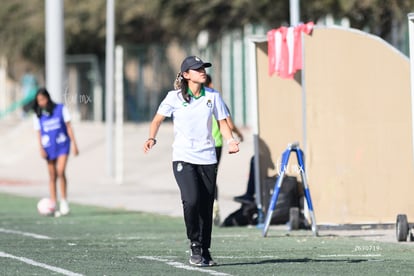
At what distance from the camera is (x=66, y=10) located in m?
44.8

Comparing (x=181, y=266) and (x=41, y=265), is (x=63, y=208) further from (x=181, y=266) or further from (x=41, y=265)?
(x=181, y=266)

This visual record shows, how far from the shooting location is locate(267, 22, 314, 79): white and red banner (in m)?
17.5

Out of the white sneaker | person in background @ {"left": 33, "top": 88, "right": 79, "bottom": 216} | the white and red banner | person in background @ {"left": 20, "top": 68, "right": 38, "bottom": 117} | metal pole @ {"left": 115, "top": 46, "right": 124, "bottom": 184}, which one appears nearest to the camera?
the white and red banner

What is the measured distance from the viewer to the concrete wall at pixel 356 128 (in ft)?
55.6

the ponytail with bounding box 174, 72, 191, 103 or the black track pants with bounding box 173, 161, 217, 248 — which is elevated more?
the ponytail with bounding box 174, 72, 191, 103

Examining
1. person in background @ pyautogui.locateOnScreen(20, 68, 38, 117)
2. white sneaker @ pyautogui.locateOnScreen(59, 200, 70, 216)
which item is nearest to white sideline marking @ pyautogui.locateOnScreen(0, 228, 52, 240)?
white sneaker @ pyautogui.locateOnScreen(59, 200, 70, 216)

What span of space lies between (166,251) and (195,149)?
6.69 feet

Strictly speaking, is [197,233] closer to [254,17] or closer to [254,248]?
[254,248]

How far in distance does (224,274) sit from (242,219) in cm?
695

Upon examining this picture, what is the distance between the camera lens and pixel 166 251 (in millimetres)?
14133

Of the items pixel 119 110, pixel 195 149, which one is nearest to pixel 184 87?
pixel 195 149

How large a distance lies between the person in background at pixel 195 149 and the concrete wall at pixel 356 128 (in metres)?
4.92

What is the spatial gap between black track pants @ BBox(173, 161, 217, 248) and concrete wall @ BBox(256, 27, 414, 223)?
501 cm

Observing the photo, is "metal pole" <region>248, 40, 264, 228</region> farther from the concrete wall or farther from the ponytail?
the ponytail
